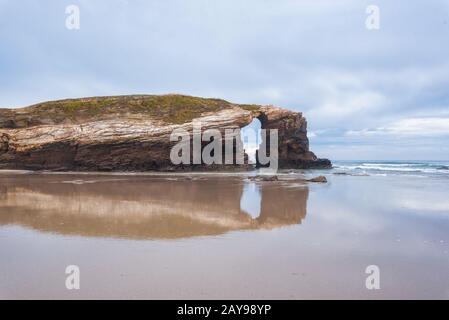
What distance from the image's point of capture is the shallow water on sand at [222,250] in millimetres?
4824

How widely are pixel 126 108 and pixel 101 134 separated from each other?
4604 mm

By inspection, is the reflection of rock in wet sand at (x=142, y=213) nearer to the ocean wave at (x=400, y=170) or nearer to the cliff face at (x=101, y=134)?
the cliff face at (x=101, y=134)

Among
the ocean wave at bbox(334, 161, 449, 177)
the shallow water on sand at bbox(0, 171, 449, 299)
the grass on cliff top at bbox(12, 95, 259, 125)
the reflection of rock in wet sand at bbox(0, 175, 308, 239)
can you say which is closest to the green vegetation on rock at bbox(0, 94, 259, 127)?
the grass on cliff top at bbox(12, 95, 259, 125)

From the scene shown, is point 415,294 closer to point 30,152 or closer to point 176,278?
point 176,278

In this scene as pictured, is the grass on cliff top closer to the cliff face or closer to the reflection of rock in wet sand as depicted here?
the cliff face

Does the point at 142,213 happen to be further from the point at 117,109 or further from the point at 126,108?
the point at 126,108

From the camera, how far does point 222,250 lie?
6605 mm

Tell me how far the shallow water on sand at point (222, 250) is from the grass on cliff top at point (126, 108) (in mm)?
24114

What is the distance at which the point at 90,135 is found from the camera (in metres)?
32.6

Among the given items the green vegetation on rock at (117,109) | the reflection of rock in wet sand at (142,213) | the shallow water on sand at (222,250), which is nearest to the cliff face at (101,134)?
the green vegetation on rock at (117,109)

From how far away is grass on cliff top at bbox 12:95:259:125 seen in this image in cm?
3509

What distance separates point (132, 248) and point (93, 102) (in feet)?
112

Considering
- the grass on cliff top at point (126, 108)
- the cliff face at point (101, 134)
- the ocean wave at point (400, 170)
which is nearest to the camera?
the cliff face at point (101, 134)

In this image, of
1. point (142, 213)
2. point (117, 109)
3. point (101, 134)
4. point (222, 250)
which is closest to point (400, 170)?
point (117, 109)
